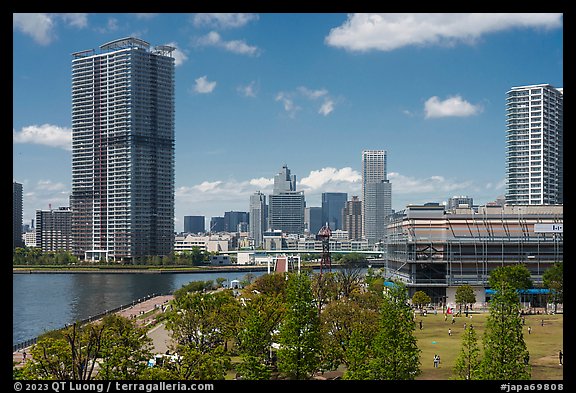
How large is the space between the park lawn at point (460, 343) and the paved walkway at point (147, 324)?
210 inches

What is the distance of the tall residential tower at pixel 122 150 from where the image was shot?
198 feet

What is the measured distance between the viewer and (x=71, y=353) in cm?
794

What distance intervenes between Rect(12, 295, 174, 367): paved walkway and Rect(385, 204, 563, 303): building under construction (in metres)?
10.5

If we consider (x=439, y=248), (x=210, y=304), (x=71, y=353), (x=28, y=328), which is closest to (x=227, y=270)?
(x=439, y=248)

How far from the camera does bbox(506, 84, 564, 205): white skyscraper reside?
5441 cm

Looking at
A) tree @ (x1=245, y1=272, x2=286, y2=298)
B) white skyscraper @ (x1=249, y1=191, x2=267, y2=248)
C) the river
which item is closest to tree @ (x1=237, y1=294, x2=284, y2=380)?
tree @ (x1=245, y1=272, x2=286, y2=298)

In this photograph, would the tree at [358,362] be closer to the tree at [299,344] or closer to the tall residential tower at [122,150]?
the tree at [299,344]

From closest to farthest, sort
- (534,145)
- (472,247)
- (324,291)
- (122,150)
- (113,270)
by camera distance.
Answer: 1. (324,291)
2. (472,247)
3. (113,270)
4. (534,145)
5. (122,150)

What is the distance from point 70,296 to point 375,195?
82.6 metres

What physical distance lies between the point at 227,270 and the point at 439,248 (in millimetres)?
33774

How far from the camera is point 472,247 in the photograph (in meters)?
25.4

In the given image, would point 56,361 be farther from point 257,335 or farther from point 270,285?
point 270,285

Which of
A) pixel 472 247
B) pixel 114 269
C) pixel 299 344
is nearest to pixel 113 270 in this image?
pixel 114 269
